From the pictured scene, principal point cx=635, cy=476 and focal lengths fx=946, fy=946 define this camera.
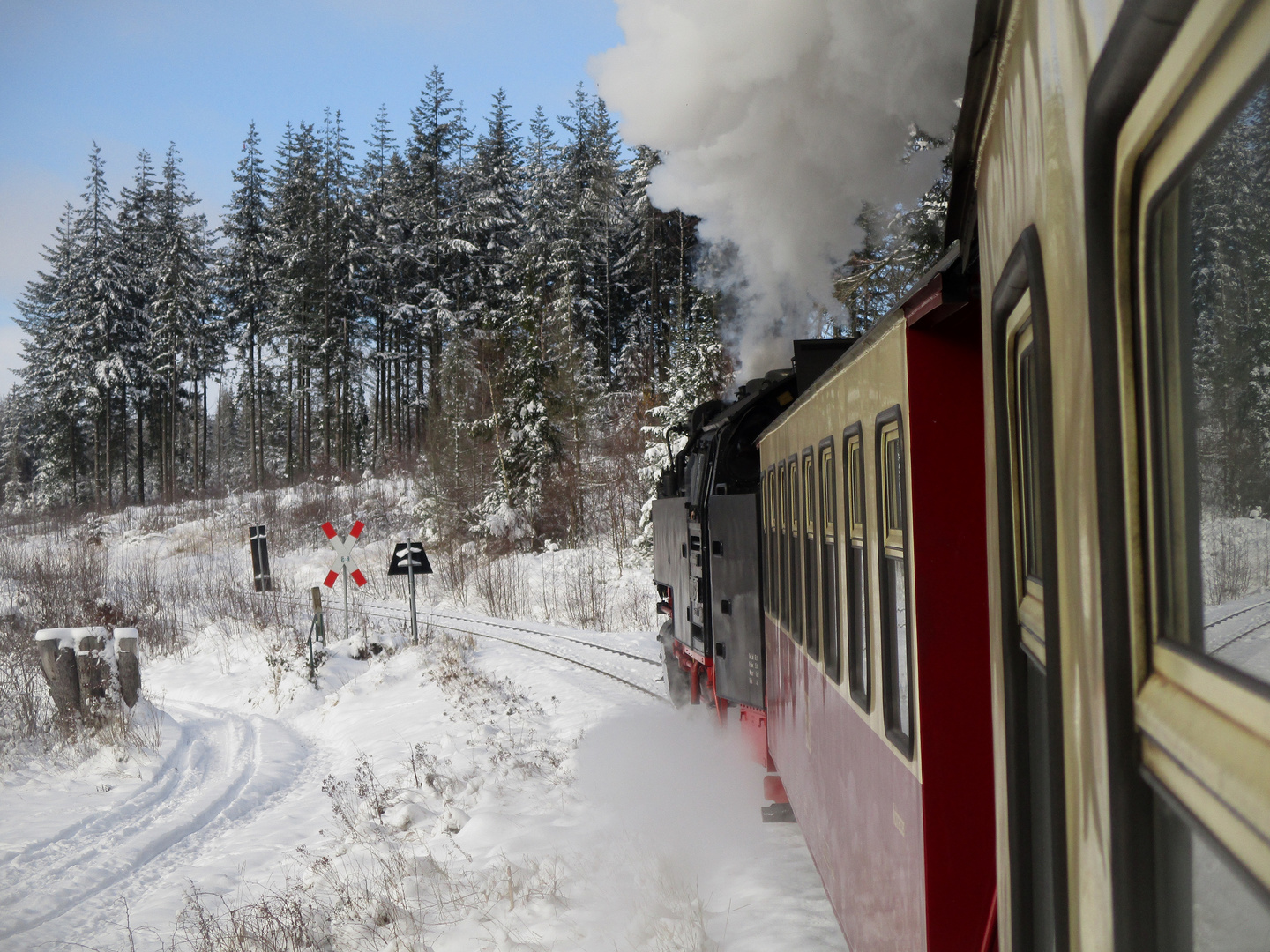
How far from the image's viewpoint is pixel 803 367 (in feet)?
22.1

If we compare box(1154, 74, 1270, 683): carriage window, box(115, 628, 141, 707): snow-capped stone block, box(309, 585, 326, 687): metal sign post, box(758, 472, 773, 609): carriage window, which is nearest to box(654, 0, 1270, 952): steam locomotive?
box(1154, 74, 1270, 683): carriage window

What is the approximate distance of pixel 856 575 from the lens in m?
3.40

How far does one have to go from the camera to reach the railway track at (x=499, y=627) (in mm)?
13438

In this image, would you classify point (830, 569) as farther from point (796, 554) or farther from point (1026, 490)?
point (1026, 490)

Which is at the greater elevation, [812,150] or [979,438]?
[812,150]

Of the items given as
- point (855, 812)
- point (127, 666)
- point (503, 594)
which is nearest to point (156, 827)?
point (127, 666)

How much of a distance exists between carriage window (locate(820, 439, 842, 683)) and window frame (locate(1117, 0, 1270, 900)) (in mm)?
2708

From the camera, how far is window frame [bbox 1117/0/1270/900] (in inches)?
27.4

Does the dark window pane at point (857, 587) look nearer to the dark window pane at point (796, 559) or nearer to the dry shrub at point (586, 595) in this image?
the dark window pane at point (796, 559)

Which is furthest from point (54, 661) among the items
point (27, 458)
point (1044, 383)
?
point (27, 458)

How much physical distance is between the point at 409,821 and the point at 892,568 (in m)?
6.26

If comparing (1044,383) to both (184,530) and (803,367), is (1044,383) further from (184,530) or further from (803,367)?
(184,530)

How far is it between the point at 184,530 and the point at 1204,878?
3843 cm

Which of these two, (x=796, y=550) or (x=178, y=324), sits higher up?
(x=178, y=324)
